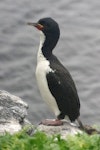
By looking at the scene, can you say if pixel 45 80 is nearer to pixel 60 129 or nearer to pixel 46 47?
pixel 46 47

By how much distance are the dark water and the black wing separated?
5.27 m

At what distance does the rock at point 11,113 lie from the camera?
9289mm

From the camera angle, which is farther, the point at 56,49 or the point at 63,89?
the point at 56,49

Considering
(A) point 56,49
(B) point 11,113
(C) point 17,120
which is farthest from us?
(A) point 56,49

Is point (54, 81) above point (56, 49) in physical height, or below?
above

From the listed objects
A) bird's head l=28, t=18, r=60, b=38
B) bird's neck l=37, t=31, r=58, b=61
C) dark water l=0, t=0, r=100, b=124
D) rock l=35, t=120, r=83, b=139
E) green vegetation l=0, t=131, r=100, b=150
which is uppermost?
green vegetation l=0, t=131, r=100, b=150

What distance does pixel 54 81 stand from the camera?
34.6ft

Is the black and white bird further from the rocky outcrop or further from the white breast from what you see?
the rocky outcrop

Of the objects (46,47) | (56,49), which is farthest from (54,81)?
(56,49)

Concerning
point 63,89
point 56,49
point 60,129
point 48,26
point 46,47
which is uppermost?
point 48,26

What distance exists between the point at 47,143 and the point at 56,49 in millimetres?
12731

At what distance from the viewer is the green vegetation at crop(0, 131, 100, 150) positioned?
6.59 meters

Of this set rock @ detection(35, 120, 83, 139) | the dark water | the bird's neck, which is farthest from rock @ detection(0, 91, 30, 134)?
the dark water

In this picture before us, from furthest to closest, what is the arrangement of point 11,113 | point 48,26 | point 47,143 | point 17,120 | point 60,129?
point 48,26, point 11,113, point 17,120, point 60,129, point 47,143
